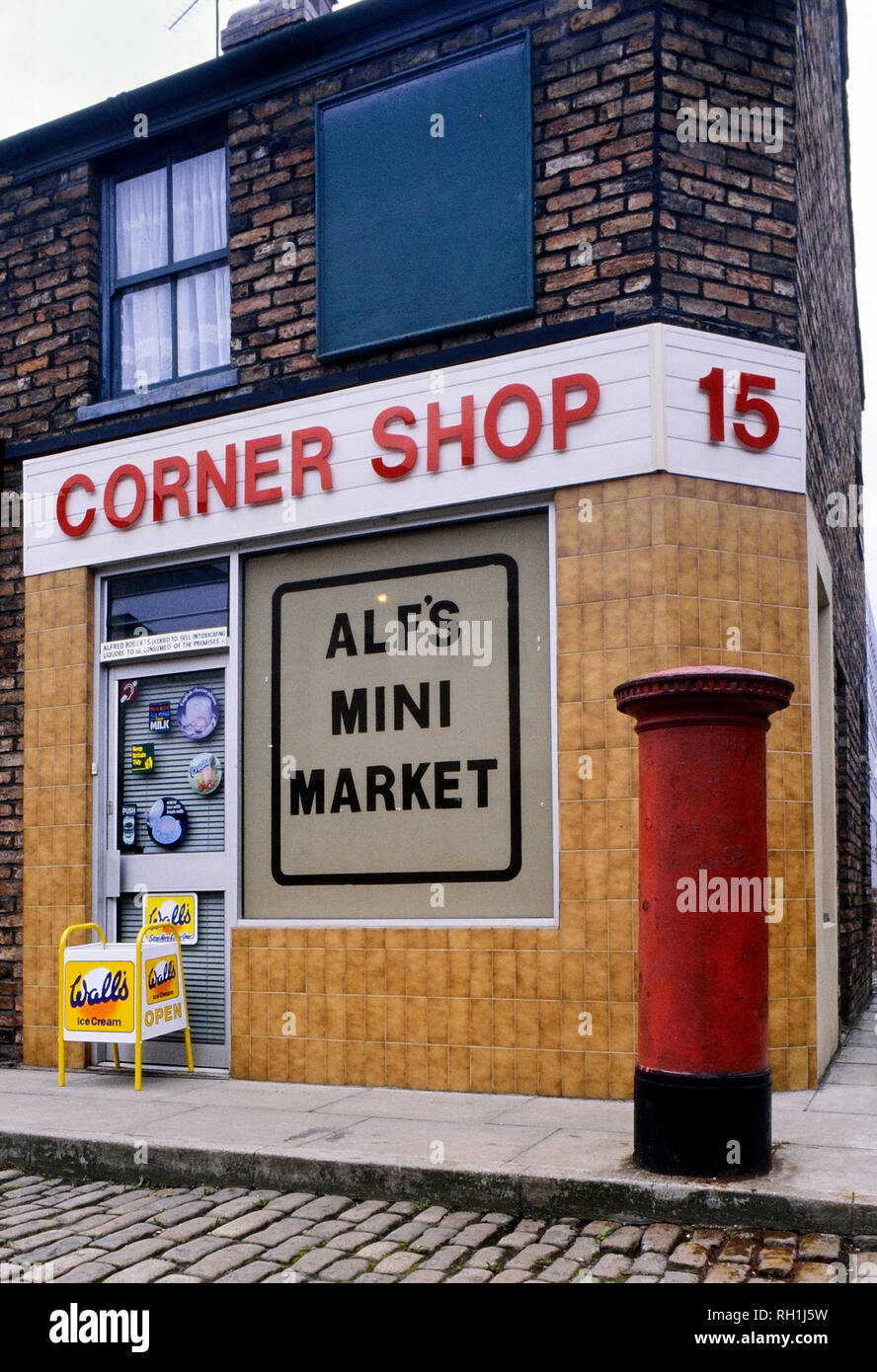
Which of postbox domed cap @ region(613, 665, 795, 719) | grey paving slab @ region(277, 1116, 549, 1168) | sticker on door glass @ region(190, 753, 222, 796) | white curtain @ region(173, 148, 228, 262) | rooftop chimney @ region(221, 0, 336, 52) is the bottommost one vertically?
grey paving slab @ region(277, 1116, 549, 1168)

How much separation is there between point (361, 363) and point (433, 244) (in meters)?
0.79

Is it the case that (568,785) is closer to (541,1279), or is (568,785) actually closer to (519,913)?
(519,913)

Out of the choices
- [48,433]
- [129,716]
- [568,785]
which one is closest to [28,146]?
[48,433]

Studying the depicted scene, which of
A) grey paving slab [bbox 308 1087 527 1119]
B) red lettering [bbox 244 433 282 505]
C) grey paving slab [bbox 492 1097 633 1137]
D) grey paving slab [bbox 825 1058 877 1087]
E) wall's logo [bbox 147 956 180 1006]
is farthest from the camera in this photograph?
red lettering [bbox 244 433 282 505]

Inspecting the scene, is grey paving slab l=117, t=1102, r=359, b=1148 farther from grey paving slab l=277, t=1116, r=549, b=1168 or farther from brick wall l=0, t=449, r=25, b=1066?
brick wall l=0, t=449, r=25, b=1066

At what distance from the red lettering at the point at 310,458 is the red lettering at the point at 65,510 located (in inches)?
Result: 63.7

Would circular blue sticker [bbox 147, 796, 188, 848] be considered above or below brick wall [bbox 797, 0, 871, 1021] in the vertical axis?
below

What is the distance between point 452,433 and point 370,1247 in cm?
433

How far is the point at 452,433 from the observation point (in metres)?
7.36

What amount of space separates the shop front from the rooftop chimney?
9.52ft

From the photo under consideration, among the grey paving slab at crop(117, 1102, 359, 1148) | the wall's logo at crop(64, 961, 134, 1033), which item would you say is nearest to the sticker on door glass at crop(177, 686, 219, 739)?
the wall's logo at crop(64, 961, 134, 1033)

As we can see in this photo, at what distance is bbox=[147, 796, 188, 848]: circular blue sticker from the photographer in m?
8.22

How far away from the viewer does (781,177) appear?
289 inches

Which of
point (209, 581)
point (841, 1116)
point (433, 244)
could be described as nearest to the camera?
point (841, 1116)
